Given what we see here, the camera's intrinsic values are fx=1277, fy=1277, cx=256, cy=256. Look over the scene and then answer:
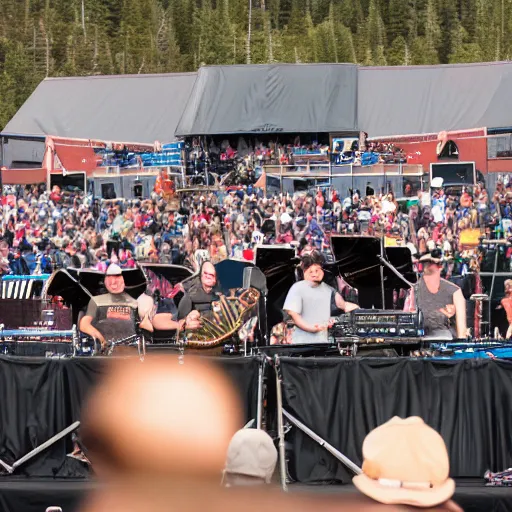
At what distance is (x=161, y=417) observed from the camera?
8750 mm

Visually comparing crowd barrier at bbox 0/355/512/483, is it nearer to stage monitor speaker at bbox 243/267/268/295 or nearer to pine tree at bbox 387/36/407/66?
stage monitor speaker at bbox 243/267/268/295

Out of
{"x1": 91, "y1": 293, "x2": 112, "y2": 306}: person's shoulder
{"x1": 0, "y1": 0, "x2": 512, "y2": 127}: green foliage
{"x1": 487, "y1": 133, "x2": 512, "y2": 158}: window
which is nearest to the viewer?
{"x1": 91, "y1": 293, "x2": 112, "y2": 306}: person's shoulder

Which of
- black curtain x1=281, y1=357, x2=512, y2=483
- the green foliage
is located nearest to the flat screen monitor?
black curtain x1=281, y1=357, x2=512, y2=483

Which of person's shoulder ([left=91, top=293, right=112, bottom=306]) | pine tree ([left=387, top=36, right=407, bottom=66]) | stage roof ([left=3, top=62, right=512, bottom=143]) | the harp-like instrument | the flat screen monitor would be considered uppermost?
pine tree ([left=387, top=36, right=407, bottom=66])

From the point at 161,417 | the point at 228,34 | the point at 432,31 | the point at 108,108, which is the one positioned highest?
the point at 432,31

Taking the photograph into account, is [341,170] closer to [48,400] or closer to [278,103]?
[278,103]

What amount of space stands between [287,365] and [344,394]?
461 millimetres

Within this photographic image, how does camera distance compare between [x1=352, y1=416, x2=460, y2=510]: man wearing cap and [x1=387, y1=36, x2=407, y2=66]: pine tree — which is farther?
[x1=387, y1=36, x2=407, y2=66]: pine tree

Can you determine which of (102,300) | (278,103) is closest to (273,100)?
(278,103)

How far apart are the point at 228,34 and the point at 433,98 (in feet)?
173

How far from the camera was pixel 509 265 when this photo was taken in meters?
23.0

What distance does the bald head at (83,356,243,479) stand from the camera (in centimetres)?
860

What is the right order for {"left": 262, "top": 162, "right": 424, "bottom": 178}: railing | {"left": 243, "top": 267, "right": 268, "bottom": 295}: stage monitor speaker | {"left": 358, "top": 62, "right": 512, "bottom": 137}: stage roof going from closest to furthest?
1. {"left": 243, "top": 267, "right": 268, "bottom": 295}: stage monitor speaker
2. {"left": 262, "top": 162, "right": 424, "bottom": 178}: railing
3. {"left": 358, "top": 62, "right": 512, "bottom": 137}: stage roof

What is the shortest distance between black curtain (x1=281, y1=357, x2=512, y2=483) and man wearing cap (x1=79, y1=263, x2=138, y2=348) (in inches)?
106
